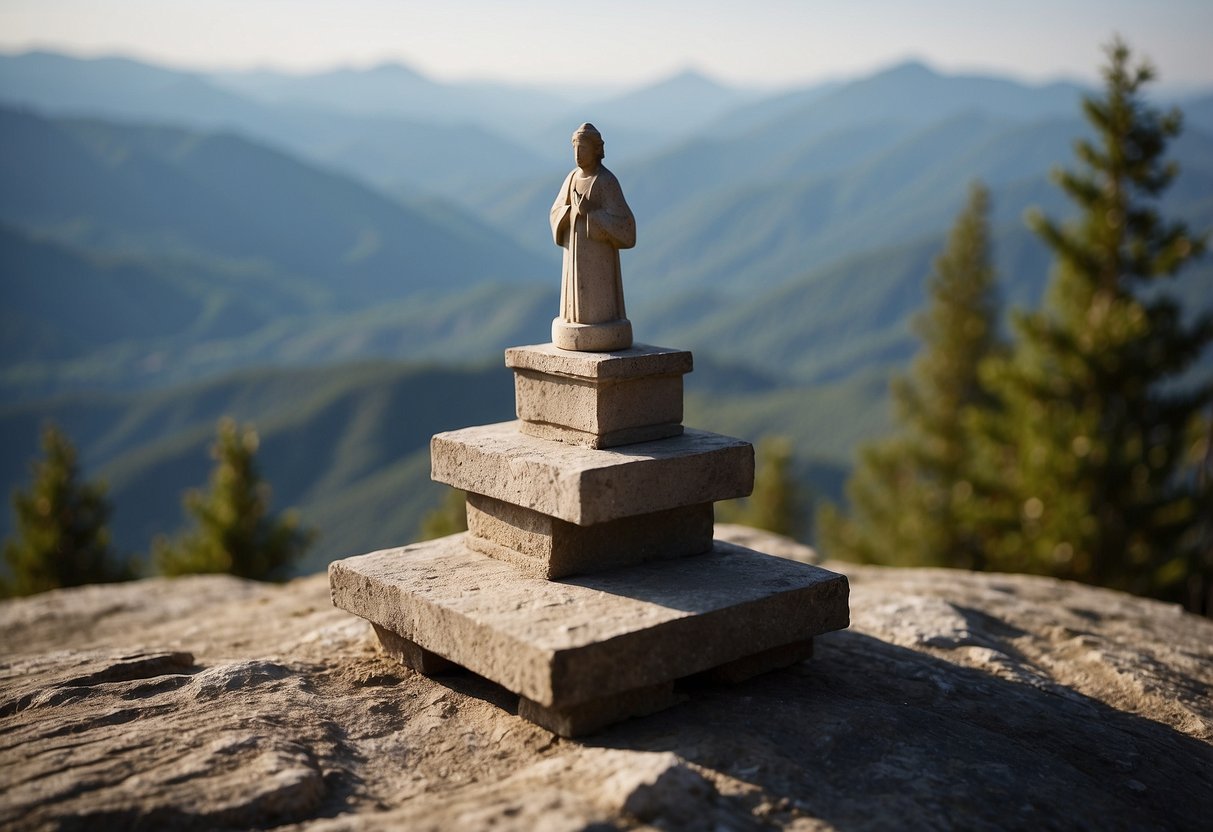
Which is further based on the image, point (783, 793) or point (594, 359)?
point (594, 359)

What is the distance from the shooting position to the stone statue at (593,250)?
732cm

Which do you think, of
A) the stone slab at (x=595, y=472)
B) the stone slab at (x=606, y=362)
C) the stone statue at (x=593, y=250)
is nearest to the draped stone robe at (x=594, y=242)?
the stone statue at (x=593, y=250)

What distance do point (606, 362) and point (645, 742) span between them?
8.16ft

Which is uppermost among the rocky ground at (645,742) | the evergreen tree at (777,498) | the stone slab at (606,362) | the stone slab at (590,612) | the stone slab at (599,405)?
the stone slab at (606,362)

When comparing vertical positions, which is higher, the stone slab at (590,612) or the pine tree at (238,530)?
the stone slab at (590,612)

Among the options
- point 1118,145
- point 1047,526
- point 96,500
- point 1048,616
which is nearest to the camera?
point 1048,616

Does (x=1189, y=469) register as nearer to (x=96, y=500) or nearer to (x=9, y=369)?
(x=96, y=500)

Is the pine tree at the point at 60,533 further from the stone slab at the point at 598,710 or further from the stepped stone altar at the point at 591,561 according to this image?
the stone slab at the point at 598,710

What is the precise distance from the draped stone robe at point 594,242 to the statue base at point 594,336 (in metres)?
0.09

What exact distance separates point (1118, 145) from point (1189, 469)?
784 centimetres

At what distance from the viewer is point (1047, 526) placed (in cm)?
1911

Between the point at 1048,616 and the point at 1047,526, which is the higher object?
the point at 1048,616

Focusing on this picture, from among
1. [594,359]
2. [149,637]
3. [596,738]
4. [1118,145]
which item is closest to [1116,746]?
[596,738]

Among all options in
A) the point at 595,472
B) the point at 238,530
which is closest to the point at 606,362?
the point at 595,472
